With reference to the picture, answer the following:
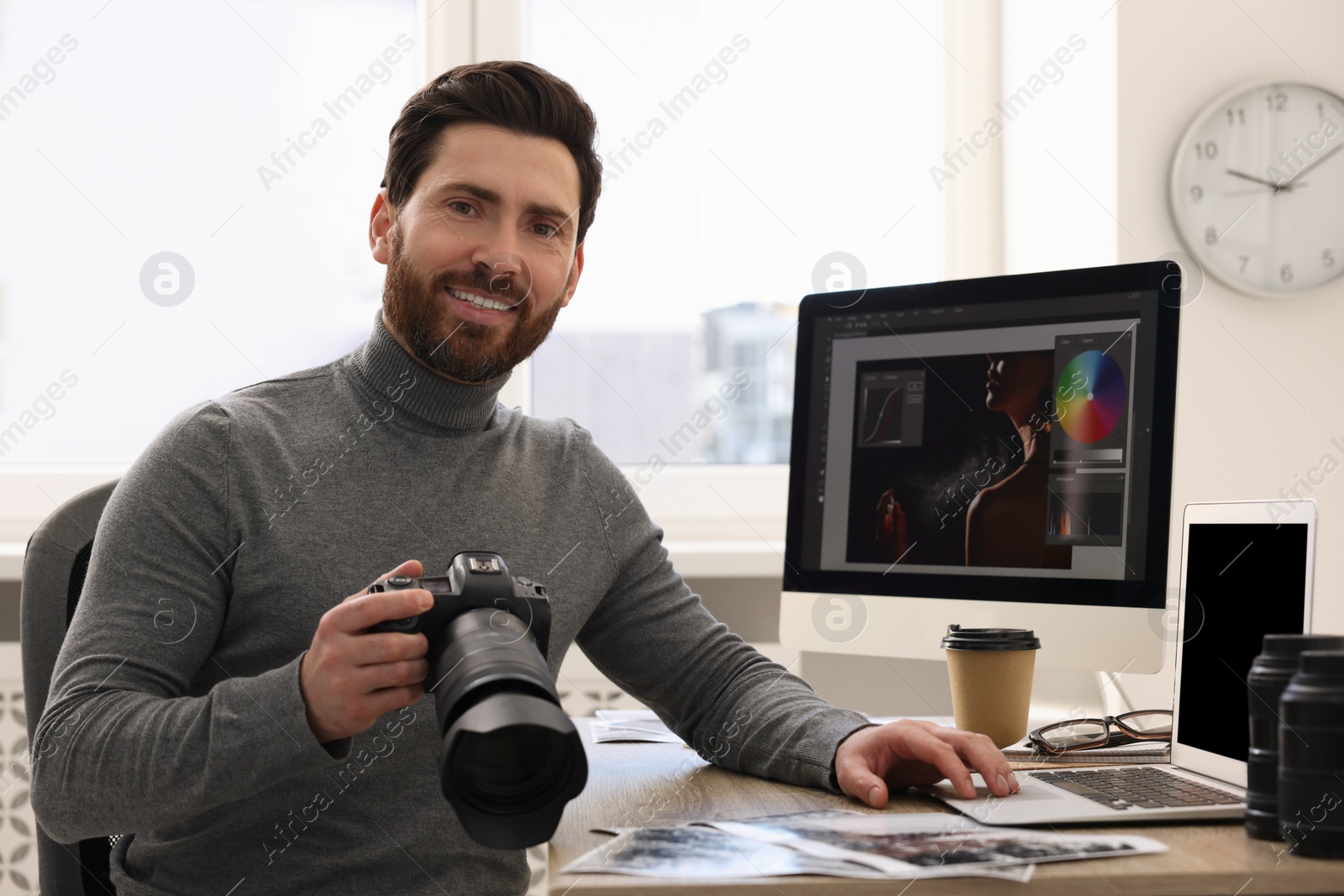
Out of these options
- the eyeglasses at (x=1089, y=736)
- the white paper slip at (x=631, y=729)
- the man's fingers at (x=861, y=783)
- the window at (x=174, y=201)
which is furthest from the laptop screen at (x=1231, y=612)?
the window at (x=174, y=201)

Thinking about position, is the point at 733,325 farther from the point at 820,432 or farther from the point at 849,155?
the point at 820,432

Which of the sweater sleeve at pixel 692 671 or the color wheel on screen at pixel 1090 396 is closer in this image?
the sweater sleeve at pixel 692 671

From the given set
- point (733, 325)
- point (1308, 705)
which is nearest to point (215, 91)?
point (733, 325)

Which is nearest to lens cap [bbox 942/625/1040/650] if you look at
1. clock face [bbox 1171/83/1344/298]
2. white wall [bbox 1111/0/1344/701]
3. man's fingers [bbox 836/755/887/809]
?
man's fingers [bbox 836/755/887/809]

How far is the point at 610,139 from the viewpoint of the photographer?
2.23 metres

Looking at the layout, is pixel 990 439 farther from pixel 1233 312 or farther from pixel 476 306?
pixel 1233 312

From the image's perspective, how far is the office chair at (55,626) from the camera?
3.37 ft

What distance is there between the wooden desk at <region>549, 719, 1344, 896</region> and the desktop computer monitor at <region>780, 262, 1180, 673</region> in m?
0.36

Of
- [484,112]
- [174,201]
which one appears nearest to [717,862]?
[484,112]

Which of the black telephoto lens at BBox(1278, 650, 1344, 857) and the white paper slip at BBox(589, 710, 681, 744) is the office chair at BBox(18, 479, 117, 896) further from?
the black telephoto lens at BBox(1278, 650, 1344, 857)

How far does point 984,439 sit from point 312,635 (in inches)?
27.9

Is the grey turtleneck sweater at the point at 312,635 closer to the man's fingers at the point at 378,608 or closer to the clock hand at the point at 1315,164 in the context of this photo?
the man's fingers at the point at 378,608

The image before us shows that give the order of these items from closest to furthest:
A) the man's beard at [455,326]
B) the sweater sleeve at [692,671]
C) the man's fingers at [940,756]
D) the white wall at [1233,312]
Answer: the man's fingers at [940,756] < the sweater sleeve at [692,671] < the man's beard at [455,326] < the white wall at [1233,312]

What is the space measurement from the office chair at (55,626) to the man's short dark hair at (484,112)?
49cm
